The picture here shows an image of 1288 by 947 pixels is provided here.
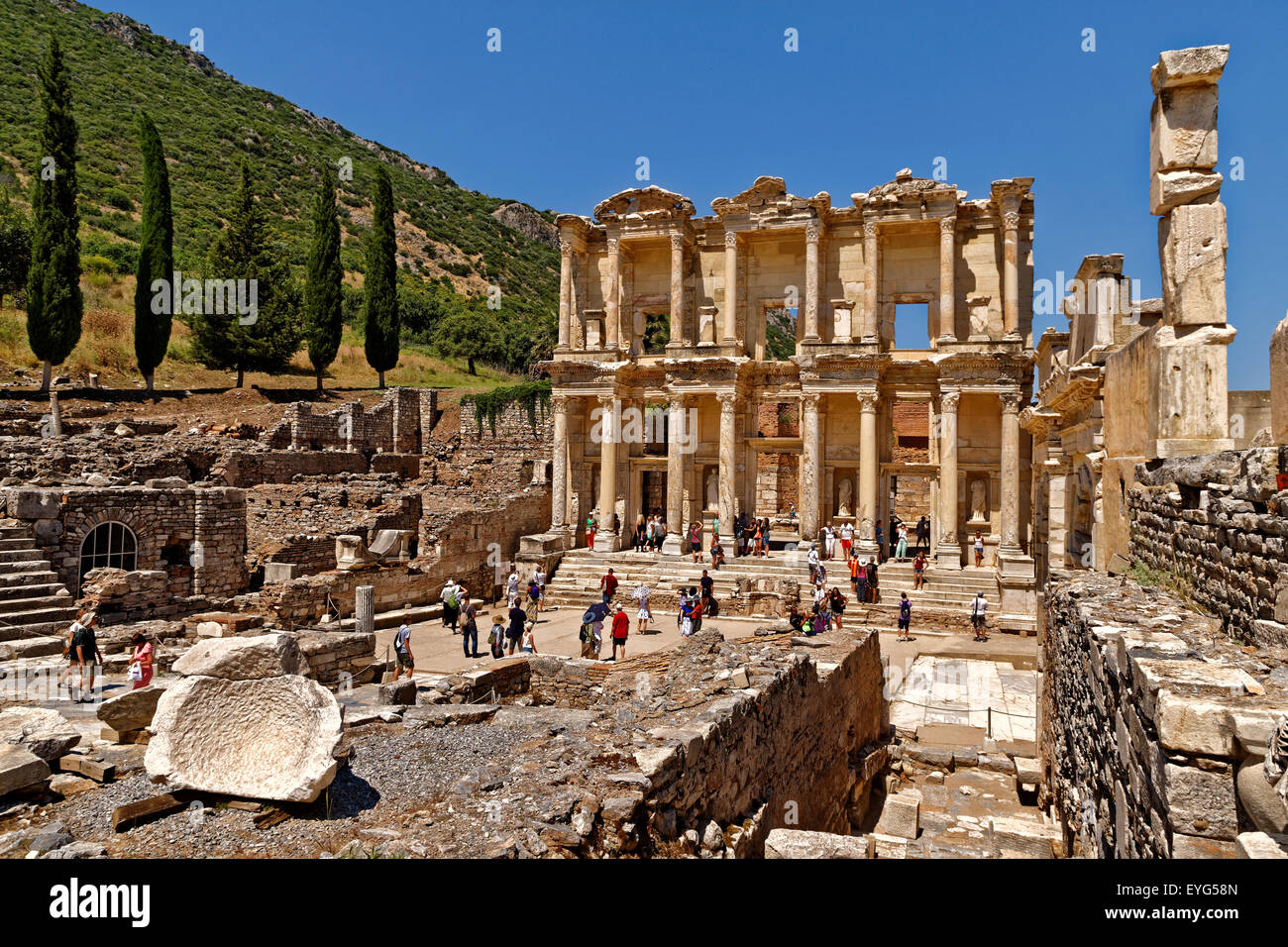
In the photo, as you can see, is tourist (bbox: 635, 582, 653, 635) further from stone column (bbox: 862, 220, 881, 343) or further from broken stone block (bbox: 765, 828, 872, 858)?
broken stone block (bbox: 765, 828, 872, 858)

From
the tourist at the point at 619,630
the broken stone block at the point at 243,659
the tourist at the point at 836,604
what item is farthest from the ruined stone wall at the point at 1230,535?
the tourist at the point at 836,604

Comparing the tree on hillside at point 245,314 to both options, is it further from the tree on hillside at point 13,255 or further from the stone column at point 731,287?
A: the stone column at point 731,287

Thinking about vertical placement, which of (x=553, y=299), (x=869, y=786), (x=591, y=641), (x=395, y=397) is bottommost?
(x=869, y=786)

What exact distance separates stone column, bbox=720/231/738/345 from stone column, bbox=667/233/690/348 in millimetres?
1498

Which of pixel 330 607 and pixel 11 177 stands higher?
pixel 11 177

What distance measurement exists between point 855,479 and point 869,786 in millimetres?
18004

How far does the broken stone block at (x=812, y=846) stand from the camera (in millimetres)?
5516

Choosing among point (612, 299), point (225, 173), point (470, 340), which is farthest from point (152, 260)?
point (225, 173)

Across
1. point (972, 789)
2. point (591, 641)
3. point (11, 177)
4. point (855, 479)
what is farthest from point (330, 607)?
point (11, 177)

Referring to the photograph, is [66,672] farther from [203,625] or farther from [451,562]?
[451,562]

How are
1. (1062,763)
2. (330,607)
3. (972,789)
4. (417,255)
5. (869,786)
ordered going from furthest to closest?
(417,255) < (330,607) < (869,786) < (972,789) < (1062,763)

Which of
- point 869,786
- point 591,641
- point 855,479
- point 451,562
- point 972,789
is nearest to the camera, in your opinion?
point 972,789

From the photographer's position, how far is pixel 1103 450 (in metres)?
10.9

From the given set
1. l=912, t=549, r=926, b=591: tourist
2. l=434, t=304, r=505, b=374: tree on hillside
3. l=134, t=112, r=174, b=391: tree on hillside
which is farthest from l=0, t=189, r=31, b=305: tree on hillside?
l=912, t=549, r=926, b=591: tourist
